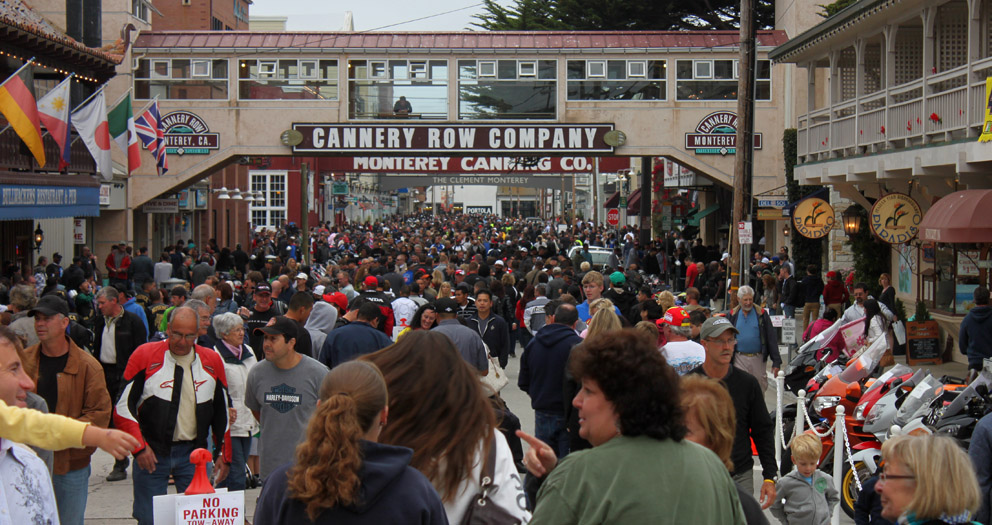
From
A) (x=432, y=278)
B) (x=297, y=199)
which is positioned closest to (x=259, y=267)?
(x=432, y=278)

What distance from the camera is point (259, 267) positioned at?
30.0m

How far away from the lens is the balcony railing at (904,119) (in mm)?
14375

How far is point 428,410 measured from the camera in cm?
380

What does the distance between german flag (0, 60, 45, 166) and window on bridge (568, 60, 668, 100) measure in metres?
14.8

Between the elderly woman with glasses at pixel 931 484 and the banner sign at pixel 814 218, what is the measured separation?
55.9ft

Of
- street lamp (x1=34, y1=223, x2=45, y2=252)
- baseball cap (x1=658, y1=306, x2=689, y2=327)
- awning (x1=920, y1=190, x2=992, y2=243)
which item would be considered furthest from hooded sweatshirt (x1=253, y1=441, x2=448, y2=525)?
street lamp (x1=34, y1=223, x2=45, y2=252)

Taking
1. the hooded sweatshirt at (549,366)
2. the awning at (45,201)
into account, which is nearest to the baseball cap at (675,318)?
the hooded sweatshirt at (549,366)

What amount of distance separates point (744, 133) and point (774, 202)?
25.0 feet

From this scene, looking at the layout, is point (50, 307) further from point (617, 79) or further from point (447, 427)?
point (617, 79)

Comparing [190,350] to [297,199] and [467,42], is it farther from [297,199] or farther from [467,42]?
[297,199]

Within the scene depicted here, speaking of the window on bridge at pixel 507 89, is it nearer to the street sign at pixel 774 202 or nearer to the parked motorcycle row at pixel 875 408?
the street sign at pixel 774 202

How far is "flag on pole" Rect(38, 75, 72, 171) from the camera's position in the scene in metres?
19.6

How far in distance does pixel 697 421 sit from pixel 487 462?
1332 millimetres

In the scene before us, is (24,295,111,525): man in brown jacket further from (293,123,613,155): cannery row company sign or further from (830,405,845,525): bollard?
(293,123,613,155): cannery row company sign
